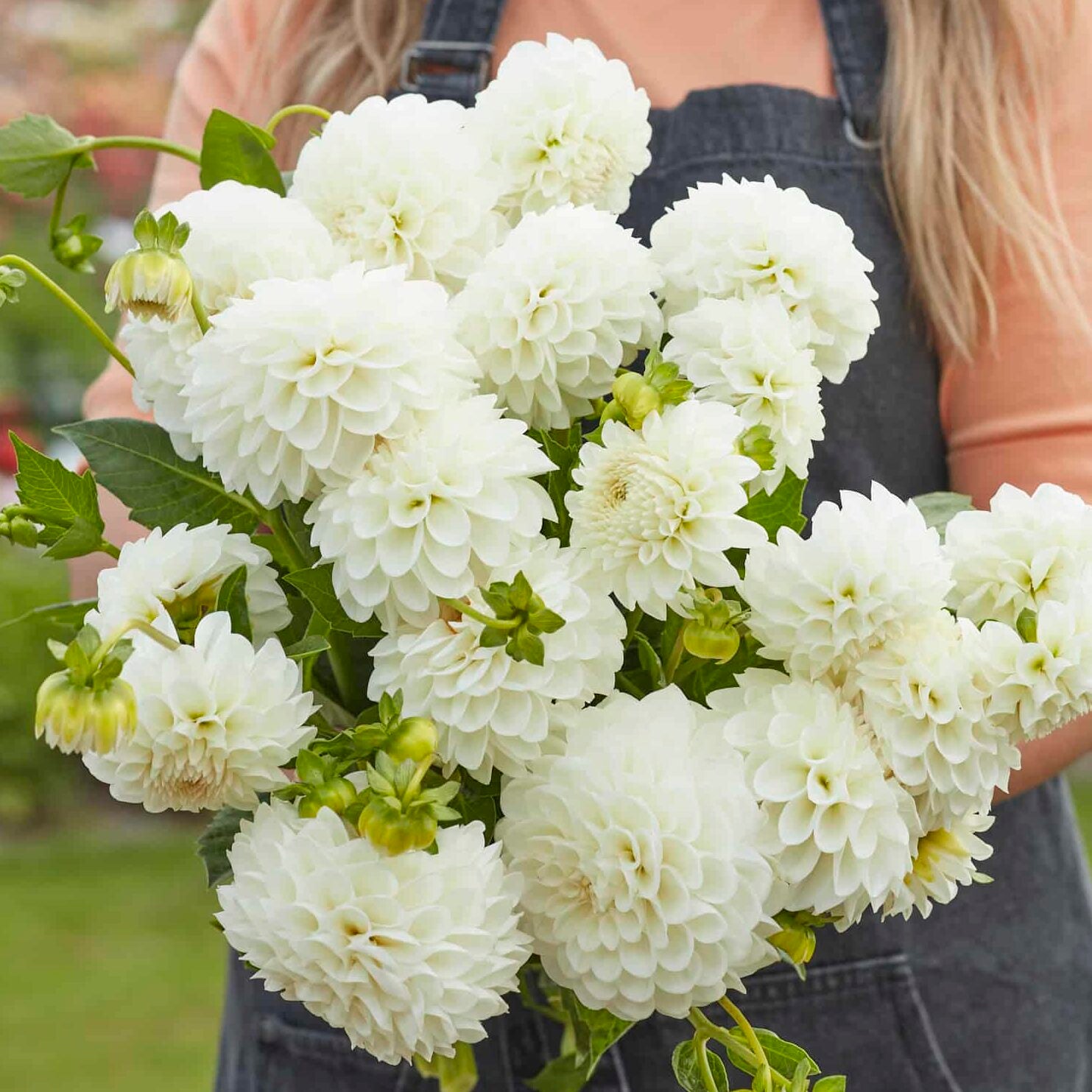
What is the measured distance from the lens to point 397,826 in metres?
0.46

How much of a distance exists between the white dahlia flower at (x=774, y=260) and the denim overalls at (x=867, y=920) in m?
0.32

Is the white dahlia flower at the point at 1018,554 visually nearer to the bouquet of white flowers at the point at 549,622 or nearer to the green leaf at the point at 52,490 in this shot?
the bouquet of white flowers at the point at 549,622

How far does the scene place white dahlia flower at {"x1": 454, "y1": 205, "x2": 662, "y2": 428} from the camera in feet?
1.68

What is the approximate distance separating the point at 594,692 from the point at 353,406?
0.45 ft

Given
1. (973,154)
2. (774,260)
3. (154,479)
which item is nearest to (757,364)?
(774,260)

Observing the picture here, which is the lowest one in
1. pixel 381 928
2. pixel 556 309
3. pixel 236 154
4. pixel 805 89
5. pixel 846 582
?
pixel 381 928

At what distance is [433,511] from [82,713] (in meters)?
0.13

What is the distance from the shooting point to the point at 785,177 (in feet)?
2.85

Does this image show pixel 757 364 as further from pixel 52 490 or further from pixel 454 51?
pixel 454 51

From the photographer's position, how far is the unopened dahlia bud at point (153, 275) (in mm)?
488

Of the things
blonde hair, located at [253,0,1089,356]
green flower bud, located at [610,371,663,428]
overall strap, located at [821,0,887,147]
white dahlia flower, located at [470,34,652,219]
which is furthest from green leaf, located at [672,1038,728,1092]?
overall strap, located at [821,0,887,147]

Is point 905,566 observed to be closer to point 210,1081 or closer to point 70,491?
point 70,491

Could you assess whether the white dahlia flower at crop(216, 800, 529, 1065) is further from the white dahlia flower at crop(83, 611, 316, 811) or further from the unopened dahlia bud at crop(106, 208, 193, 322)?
the unopened dahlia bud at crop(106, 208, 193, 322)

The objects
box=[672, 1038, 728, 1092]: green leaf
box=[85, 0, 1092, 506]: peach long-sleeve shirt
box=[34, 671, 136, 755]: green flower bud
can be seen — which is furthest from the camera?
box=[85, 0, 1092, 506]: peach long-sleeve shirt
